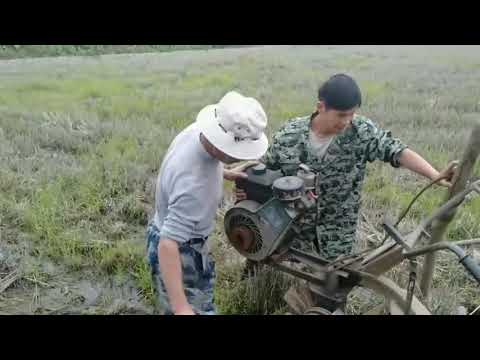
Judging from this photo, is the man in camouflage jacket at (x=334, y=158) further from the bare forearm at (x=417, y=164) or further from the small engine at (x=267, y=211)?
the small engine at (x=267, y=211)

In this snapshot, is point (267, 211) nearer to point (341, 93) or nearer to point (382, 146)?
point (341, 93)

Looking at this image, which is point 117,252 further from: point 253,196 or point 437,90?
point 437,90

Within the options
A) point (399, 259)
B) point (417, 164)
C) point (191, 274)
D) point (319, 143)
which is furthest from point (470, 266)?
point (319, 143)

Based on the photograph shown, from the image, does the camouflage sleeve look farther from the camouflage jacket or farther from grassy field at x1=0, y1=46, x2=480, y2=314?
grassy field at x1=0, y1=46, x2=480, y2=314

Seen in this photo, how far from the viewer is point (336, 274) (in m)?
2.50

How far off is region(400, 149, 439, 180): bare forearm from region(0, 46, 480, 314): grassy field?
2.61 ft

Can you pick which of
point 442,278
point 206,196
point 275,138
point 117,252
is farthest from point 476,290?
point 117,252

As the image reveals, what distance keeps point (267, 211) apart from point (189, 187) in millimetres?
514

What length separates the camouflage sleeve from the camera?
8.88 feet

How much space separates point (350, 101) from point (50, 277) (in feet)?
7.73

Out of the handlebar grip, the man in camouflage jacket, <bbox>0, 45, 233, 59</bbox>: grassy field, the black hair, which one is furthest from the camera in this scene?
<bbox>0, 45, 233, 59</bbox>: grassy field

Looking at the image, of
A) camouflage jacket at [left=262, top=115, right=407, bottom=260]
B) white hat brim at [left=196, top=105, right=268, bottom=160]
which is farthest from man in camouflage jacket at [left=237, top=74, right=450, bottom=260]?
white hat brim at [left=196, top=105, right=268, bottom=160]

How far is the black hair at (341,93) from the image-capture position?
2.48 metres

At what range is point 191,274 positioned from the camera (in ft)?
7.82
